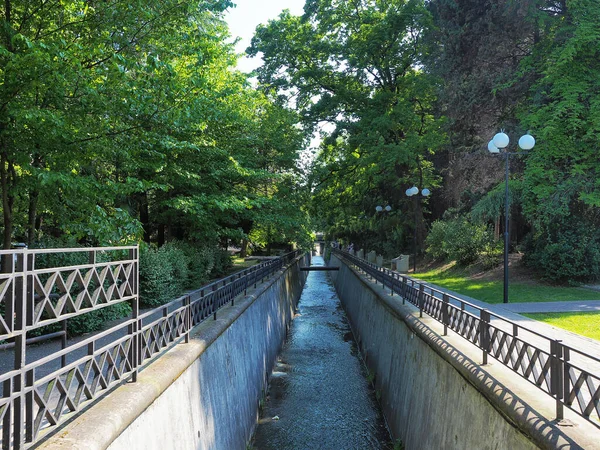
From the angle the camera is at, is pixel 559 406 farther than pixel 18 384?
Yes

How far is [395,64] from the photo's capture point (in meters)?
25.0

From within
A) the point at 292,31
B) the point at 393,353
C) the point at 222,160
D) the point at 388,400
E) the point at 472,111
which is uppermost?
the point at 292,31

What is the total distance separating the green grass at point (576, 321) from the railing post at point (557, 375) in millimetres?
5335

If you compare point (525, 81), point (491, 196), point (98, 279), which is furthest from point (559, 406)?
point (525, 81)

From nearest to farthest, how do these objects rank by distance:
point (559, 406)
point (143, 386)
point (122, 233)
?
point (559, 406) < point (143, 386) < point (122, 233)

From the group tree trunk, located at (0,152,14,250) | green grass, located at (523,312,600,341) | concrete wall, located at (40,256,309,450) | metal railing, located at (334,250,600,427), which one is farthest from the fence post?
green grass, located at (523,312,600,341)

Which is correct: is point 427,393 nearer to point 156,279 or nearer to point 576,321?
point 576,321

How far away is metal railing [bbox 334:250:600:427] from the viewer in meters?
3.83

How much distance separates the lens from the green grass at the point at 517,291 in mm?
13414

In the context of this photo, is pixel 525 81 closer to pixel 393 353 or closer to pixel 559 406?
pixel 393 353

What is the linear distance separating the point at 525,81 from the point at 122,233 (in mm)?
16521

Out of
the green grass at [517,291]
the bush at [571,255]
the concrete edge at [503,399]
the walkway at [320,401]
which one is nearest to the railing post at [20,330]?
the concrete edge at [503,399]

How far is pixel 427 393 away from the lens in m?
7.27

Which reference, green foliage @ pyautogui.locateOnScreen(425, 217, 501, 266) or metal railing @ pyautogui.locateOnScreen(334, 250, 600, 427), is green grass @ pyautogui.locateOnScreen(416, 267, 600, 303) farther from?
metal railing @ pyautogui.locateOnScreen(334, 250, 600, 427)
